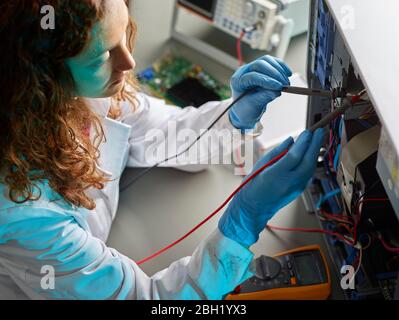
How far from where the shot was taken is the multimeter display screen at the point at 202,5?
165cm

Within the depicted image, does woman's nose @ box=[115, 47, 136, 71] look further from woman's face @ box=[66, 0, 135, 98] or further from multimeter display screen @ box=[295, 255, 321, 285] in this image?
multimeter display screen @ box=[295, 255, 321, 285]

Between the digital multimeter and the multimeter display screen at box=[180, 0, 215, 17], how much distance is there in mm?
855

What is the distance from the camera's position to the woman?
0.81 m

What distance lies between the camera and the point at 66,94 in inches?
36.2

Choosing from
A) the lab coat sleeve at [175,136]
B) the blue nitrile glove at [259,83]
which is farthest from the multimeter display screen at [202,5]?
the blue nitrile glove at [259,83]

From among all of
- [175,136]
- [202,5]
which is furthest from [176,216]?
[202,5]

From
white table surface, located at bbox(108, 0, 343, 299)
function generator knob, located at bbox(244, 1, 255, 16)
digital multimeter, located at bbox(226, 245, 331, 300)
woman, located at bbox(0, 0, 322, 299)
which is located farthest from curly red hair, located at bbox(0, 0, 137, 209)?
function generator knob, located at bbox(244, 1, 255, 16)

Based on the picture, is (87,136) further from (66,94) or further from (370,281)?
(370,281)

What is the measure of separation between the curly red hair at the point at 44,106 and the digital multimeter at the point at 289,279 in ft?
1.27

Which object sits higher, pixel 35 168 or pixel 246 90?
pixel 246 90

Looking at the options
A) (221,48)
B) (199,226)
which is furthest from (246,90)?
(221,48)

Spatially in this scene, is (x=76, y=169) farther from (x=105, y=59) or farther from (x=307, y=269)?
(x=307, y=269)

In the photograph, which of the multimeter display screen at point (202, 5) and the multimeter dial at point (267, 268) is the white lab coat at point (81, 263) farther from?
the multimeter display screen at point (202, 5)

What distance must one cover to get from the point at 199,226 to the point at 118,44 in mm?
483
